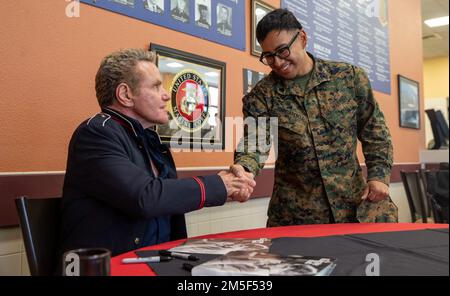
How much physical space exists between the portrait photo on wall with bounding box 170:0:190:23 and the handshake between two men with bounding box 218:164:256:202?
1.01 metres

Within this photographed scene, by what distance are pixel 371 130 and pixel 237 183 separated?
727 millimetres

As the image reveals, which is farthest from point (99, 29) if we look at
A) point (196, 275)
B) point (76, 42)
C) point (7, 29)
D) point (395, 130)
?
point (395, 130)

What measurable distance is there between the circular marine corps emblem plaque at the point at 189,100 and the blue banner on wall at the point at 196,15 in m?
0.25

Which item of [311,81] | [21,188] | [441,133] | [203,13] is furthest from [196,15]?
[441,133]

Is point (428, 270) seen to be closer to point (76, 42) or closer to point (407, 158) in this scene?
point (76, 42)

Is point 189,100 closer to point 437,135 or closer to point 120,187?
point 120,187

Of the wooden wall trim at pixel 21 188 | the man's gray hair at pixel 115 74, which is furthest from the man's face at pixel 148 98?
the wooden wall trim at pixel 21 188

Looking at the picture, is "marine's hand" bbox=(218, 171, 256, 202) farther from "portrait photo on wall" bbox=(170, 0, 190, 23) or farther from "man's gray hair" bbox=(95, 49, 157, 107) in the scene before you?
"portrait photo on wall" bbox=(170, 0, 190, 23)

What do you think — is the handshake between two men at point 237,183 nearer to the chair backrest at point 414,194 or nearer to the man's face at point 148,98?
the man's face at point 148,98

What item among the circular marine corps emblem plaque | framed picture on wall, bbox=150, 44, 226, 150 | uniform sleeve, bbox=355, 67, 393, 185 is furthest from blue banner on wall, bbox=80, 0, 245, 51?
uniform sleeve, bbox=355, 67, 393, 185

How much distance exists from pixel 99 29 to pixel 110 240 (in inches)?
40.4

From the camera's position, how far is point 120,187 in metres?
1.07

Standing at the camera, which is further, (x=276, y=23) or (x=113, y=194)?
(x=276, y=23)

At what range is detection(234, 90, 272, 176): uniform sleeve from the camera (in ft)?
5.47
